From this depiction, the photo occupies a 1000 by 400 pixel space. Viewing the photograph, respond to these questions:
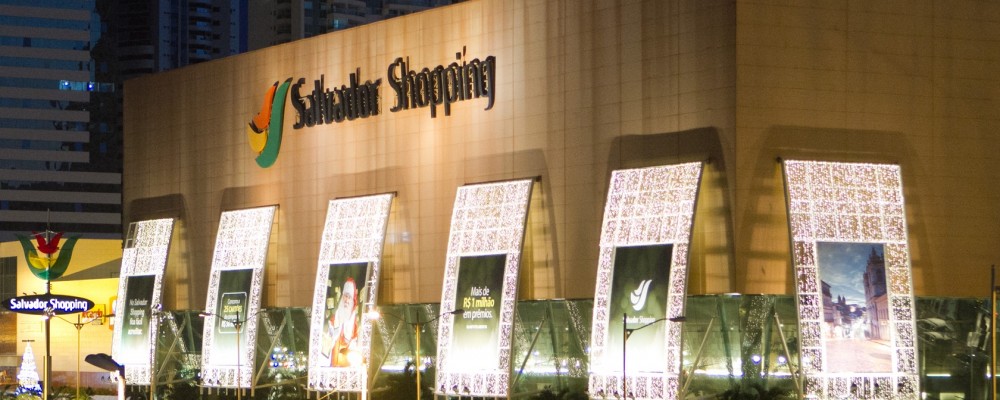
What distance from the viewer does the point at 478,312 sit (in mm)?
67688

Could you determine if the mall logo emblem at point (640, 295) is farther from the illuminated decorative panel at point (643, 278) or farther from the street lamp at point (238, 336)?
the street lamp at point (238, 336)

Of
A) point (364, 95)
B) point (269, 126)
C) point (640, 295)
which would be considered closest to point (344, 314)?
point (364, 95)

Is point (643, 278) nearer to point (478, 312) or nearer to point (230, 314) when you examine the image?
point (478, 312)

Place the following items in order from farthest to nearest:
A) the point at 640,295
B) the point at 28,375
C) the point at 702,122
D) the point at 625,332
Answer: the point at 28,375
the point at 702,122
the point at 640,295
the point at 625,332

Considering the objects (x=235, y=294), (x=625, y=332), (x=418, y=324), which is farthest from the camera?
(x=235, y=294)

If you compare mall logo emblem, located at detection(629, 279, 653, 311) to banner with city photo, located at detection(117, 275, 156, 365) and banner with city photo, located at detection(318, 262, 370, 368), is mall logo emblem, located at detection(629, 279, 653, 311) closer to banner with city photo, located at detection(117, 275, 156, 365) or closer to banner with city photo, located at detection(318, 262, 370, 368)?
banner with city photo, located at detection(318, 262, 370, 368)

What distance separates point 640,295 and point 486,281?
908cm

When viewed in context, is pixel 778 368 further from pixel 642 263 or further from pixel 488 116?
pixel 488 116

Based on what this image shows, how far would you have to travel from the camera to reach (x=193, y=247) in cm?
9100

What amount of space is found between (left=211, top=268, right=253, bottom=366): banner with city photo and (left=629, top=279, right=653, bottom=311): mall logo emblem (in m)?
27.1

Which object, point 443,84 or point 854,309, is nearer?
point 854,309

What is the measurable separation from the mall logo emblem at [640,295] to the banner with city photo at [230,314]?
27051 millimetres

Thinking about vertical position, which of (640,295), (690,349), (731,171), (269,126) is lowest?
(690,349)

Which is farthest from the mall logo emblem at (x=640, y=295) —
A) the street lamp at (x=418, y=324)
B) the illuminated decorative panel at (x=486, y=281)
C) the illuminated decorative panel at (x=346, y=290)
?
the illuminated decorative panel at (x=346, y=290)
